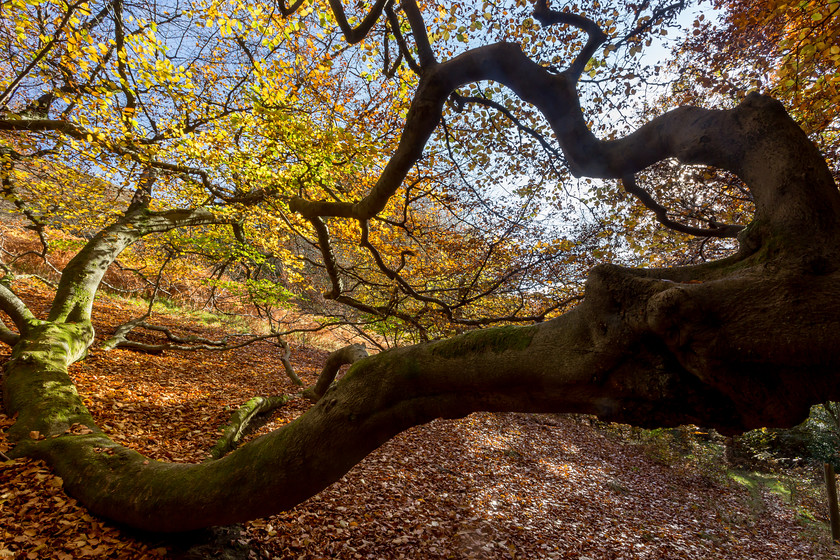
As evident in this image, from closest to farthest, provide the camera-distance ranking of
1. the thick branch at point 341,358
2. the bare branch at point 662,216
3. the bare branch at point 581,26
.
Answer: the bare branch at point 581,26, the bare branch at point 662,216, the thick branch at point 341,358

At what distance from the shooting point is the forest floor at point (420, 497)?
298 centimetres

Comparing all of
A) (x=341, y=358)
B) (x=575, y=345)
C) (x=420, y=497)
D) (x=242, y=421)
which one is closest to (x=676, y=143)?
(x=575, y=345)

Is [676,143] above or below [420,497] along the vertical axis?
above

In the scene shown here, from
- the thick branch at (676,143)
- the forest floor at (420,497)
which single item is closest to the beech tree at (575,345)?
the thick branch at (676,143)

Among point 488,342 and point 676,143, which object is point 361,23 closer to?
point 676,143

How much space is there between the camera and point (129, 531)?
2.82m

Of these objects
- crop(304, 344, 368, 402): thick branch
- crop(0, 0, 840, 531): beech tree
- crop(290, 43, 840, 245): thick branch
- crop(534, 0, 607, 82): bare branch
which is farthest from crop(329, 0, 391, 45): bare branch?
crop(304, 344, 368, 402): thick branch

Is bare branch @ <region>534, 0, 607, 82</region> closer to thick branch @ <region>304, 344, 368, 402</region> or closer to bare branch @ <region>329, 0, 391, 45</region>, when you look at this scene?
bare branch @ <region>329, 0, 391, 45</region>

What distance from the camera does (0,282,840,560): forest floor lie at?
2.98 meters

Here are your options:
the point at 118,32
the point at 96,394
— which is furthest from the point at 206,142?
the point at 96,394

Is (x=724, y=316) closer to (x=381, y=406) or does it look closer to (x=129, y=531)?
(x=381, y=406)

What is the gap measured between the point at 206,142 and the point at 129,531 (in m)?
7.12

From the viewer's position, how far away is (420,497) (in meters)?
5.54

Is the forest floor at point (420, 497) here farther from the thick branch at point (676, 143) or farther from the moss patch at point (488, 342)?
the thick branch at point (676, 143)
